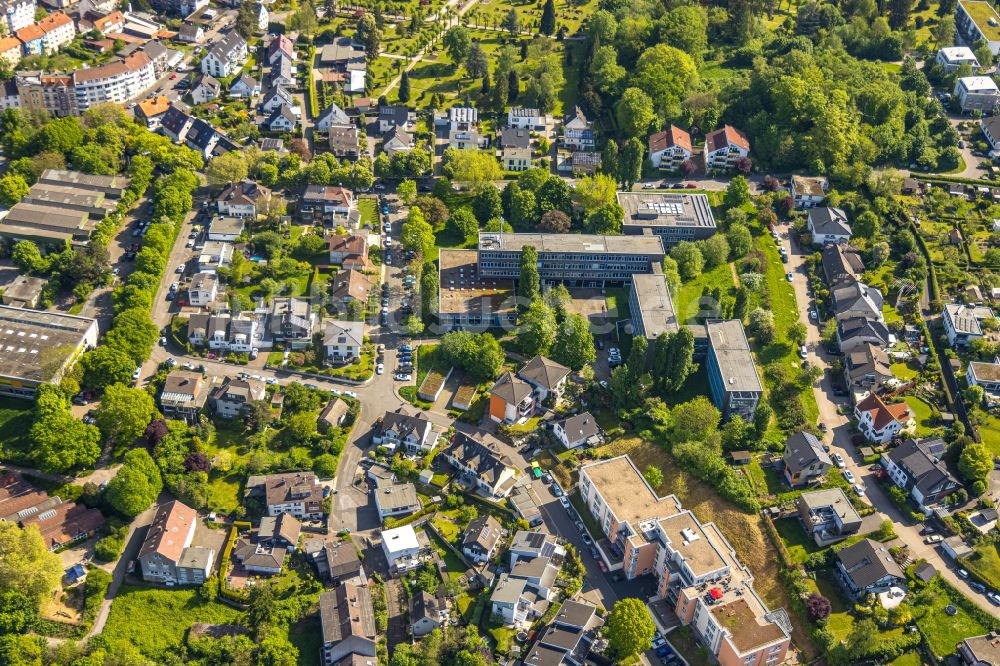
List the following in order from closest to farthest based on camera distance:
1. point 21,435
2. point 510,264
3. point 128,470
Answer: point 128,470
point 21,435
point 510,264

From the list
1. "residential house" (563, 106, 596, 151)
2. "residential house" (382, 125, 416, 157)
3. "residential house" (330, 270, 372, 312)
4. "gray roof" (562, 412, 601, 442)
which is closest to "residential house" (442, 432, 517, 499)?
"gray roof" (562, 412, 601, 442)

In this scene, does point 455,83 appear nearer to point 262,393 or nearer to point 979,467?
point 262,393

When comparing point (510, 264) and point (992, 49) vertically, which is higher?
point (992, 49)

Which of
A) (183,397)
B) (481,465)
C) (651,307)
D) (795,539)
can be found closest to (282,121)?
(183,397)

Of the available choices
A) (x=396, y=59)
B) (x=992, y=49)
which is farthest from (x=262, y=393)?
(x=992, y=49)

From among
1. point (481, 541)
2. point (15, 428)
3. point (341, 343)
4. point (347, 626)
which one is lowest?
point (15, 428)

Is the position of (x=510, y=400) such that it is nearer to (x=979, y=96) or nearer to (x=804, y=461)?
(x=804, y=461)

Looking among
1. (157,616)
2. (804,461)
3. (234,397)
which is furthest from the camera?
(234,397)
